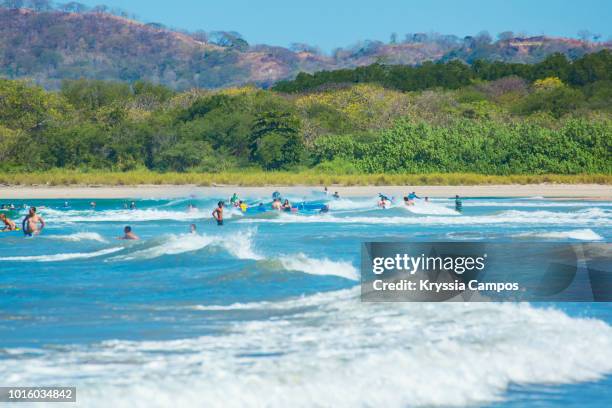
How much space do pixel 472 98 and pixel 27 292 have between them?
6749cm

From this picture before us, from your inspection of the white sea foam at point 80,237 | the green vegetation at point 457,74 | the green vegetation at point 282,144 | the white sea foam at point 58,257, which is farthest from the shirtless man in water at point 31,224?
the green vegetation at point 457,74

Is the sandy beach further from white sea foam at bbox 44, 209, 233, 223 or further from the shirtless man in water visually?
the shirtless man in water

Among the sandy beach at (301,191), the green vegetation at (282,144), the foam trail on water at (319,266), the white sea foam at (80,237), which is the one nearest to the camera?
the foam trail on water at (319,266)

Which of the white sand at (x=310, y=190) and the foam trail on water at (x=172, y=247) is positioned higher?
the white sand at (x=310, y=190)

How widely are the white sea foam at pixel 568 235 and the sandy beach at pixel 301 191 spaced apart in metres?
17.7

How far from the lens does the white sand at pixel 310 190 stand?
48.7 m

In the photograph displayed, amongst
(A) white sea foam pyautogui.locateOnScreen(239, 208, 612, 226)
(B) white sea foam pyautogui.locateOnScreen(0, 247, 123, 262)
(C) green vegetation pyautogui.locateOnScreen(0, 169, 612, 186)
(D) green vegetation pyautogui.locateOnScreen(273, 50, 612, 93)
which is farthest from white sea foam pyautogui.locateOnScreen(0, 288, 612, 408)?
(D) green vegetation pyautogui.locateOnScreen(273, 50, 612, 93)

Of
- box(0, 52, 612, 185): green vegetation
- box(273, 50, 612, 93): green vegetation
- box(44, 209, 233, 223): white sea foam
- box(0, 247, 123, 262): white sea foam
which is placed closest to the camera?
box(0, 247, 123, 262): white sea foam

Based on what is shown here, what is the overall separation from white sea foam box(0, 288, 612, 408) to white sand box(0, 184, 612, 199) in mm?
33663

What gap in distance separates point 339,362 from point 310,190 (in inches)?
1501

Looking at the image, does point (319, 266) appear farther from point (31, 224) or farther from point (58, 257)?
point (31, 224)

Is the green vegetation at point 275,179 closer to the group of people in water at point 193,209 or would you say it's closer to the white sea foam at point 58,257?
the group of people in water at point 193,209

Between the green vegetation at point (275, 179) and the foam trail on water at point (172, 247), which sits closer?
the foam trail on water at point (172, 247)

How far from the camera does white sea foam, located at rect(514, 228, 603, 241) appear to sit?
94.2 ft
